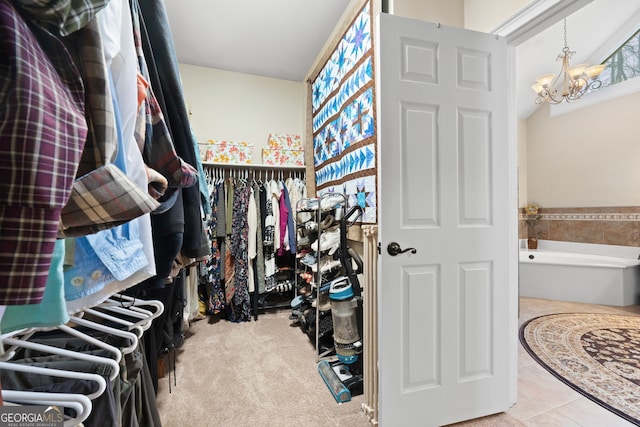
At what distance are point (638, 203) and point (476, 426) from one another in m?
4.21

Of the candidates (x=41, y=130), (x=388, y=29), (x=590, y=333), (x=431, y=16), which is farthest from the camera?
(x=590, y=333)

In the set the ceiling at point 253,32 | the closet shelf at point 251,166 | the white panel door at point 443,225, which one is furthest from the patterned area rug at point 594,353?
the ceiling at point 253,32

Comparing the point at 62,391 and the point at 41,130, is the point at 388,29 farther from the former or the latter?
the point at 62,391

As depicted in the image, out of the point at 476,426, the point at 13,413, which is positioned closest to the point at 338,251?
the point at 476,426

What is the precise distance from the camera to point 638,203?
354cm

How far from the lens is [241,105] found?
10.5ft

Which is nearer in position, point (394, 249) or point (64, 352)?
point (64, 352)

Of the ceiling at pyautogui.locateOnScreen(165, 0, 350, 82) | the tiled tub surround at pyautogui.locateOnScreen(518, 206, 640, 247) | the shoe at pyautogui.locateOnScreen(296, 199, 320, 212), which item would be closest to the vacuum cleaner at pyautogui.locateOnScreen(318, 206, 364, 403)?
the shoe at pyautogui.locateOnScreen(296, 199, 320, 212)

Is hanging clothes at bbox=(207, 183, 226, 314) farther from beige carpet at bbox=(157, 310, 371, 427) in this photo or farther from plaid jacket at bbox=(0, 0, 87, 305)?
plaid jacket at bbox=(0, 0, 87, 305)

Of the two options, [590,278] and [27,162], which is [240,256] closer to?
[27,162]

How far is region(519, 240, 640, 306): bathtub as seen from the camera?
3094 millimetres

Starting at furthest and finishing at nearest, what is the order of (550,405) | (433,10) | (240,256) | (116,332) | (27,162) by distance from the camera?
(240,256) → (433,10) → (550,405) → (116,332) → (27,162)

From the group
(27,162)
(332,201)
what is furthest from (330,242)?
(27,162)

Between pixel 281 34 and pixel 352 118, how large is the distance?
→ 1249 mm
